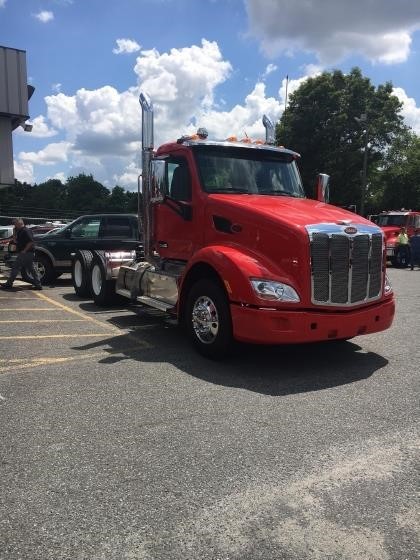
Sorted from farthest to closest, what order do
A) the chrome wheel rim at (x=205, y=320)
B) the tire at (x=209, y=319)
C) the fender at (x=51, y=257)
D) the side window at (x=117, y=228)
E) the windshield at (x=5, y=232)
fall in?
the windshield at (x=5, y=232) → the side window at (x=117, y=228) → the fender at (x=51, y=257) → the chrome wheel rim at (x=205, y=320) → the tire at (x=209, y=319)

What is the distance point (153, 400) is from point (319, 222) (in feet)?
8.95

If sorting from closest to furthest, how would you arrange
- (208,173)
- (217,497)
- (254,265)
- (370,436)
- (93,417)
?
(217,497) < (370,436) < (93,417) < (254,265) < (208,173)

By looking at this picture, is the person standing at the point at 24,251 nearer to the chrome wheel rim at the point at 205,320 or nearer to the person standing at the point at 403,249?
the chrome wheel rim at the point at 205,320

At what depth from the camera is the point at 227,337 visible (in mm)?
6090

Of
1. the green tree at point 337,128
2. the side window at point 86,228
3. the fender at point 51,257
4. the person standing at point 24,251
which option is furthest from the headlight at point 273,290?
the green tree at point 337,128

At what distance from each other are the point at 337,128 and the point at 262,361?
3760 cm

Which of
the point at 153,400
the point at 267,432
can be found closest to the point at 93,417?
the point at 153,400

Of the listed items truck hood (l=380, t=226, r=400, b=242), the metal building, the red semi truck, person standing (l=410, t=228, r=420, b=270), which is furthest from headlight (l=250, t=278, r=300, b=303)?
truck hood (l=380, t=226, r=400, b=242)

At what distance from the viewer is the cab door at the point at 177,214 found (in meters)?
7.38

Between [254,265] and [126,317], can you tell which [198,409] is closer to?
[254,265]

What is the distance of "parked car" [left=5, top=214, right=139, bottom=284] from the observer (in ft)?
44.5

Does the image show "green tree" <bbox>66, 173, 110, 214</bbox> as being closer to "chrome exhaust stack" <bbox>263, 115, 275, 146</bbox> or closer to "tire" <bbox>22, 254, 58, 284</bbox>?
"tire" <bbox>22, 254, 58, 284</bbox>

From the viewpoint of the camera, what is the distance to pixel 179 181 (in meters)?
7.55

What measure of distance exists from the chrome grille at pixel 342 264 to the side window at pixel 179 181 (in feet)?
7.17
